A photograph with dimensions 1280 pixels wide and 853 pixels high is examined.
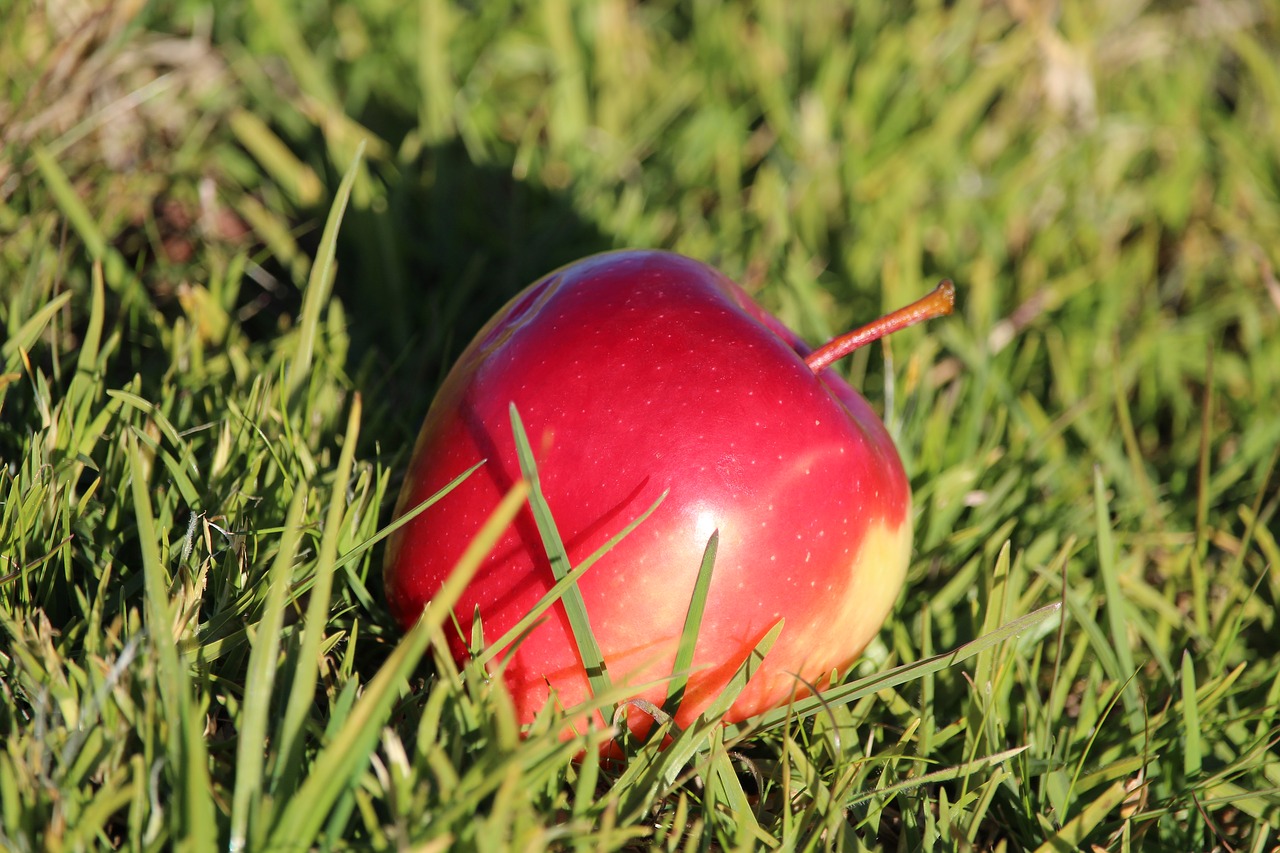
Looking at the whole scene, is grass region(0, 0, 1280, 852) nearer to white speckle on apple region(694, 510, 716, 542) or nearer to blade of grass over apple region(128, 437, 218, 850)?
blade of grass over apple region(128, 437, 218, 850)

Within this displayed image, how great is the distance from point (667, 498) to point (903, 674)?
37 cm

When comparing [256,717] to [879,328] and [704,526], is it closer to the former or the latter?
[704,526]

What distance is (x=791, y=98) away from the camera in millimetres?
2600

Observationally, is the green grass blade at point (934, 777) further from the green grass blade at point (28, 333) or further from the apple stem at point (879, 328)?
the green grass blade at point (28, 333)

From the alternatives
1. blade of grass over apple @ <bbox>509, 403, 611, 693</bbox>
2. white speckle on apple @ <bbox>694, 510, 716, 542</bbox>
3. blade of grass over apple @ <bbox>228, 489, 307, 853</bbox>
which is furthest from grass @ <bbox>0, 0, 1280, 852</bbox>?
white speckle on apple @ <bbox>694, 510, 716, 542</bbox>

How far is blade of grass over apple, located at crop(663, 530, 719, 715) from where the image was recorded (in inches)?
43.3

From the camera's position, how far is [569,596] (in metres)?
1.11

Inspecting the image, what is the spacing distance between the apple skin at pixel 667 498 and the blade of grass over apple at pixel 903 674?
3 cm

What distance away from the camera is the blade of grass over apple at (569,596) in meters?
1.09

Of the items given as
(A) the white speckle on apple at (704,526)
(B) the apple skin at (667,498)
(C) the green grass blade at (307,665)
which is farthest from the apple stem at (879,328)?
(C) the green grass blade at (307,665)

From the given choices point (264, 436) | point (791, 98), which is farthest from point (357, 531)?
point (791, 98)

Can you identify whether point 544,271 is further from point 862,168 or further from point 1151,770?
point 1151,770

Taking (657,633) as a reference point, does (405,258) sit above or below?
above

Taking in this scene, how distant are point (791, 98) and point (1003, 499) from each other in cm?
131
